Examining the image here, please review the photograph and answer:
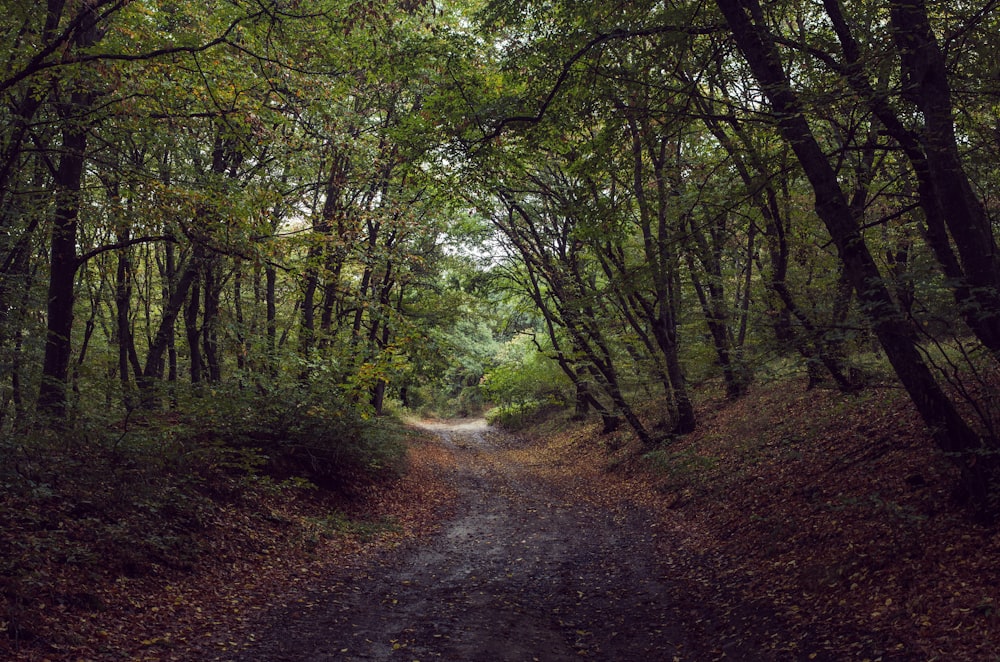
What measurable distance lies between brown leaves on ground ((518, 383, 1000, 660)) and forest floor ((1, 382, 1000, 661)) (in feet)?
0.08

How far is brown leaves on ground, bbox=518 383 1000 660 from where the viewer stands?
197 inches

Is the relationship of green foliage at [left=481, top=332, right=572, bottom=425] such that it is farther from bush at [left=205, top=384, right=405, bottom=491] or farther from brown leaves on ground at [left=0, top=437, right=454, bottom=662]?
brown leaves on ground at [left=0, top=437, right=454, bottom=662]

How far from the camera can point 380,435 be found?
549 inches

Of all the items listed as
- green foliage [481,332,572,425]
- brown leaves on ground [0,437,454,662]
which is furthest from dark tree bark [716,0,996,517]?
green foliage [481,332,572,425]

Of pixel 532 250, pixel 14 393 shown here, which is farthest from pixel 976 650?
pixel 14 393

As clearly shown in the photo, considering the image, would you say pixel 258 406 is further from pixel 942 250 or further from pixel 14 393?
pixel 942 250

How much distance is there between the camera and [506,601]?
7293mm

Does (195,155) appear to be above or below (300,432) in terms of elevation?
above

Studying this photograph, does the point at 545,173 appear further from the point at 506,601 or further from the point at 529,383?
the point at 506,601

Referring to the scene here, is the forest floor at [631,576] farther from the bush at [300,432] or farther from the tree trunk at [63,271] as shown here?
the tree trunk at [63,271]

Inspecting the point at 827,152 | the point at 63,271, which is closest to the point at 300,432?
the point at 63,271

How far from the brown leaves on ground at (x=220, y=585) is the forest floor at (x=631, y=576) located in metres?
0.03

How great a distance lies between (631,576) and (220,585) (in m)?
5.18

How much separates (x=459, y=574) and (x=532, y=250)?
1250cm
